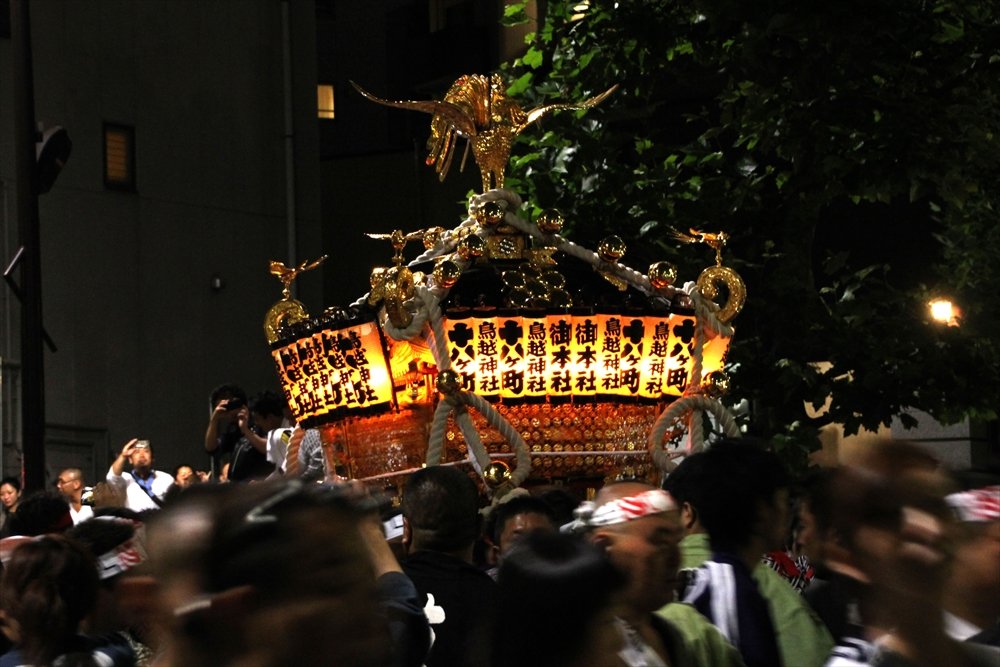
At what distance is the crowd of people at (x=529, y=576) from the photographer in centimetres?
279

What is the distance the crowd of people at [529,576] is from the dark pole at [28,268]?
408 cm

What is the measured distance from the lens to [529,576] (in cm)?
369

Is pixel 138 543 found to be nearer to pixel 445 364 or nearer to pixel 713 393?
pixel 445 364

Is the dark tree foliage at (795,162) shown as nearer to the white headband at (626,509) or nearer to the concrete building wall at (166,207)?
the white headband at (626,509)

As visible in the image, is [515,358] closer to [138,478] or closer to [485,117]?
[485,117]

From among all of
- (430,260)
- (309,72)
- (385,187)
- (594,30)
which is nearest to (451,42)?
(385,187)

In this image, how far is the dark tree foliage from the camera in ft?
38.9

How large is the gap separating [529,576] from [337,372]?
7224 millimetres

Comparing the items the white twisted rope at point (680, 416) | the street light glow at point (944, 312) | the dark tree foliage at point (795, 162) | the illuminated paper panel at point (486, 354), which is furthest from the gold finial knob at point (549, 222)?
the street light glow at point (944, 312)

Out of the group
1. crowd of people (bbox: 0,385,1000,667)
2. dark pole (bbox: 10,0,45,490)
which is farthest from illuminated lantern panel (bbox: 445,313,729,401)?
crowd of people (bbox: 0,385,1000,667)

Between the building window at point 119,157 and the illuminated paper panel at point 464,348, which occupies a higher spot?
the building window at point 119,157

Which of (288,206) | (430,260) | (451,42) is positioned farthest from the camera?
(451,42)

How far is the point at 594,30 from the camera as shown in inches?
503

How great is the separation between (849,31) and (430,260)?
3192 mm
